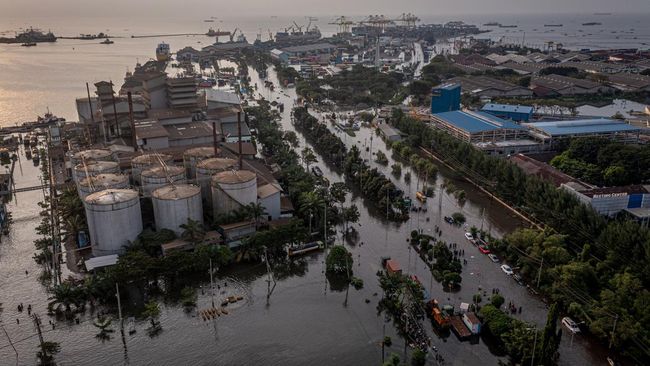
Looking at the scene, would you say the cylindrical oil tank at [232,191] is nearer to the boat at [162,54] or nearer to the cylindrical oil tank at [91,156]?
the cylindrical oil tank at [91,156]

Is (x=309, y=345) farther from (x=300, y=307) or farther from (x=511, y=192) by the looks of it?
(x=511, y=192)

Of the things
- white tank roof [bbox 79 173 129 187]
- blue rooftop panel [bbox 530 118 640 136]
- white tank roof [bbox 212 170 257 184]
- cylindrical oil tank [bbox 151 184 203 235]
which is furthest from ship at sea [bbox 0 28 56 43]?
blue rooftop panel [bbox 530 118 640 136]

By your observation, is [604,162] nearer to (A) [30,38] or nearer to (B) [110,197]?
(B) [110,197]

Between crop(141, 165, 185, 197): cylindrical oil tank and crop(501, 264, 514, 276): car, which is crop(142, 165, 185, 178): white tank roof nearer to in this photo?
crop(141, 165, 185, 197): cylindrical oil tank

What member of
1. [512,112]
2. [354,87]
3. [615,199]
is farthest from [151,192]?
[354,87]

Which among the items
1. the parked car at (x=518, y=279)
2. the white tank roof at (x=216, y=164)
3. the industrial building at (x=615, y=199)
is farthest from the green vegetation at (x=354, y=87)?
the parked car at (x=518, y=279)

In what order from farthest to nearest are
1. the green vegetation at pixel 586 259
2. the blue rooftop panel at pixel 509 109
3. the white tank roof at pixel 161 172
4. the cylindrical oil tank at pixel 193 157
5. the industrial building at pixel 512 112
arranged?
the blue rooftop panel at pixel 509 109 → the industrial building at pixel 512 112 → the cylindrical oil tank at pixel 193 157 → the white tank roof at pixel 161 172 → the green vegetation at pixel 586 259
